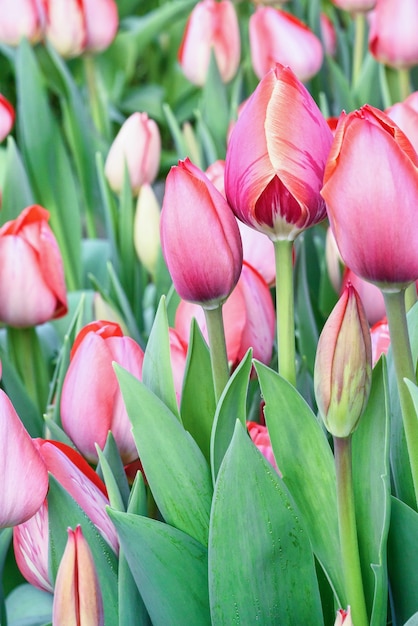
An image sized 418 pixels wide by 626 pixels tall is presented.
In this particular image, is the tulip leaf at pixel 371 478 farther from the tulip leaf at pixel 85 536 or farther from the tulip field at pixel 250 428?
the tulip leaf at pixel 85 536

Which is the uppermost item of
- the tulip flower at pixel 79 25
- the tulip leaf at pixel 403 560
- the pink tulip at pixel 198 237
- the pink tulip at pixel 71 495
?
the tulip flower at pixel 79 25

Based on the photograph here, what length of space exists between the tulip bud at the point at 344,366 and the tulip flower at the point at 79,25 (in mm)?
958

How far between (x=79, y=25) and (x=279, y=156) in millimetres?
925

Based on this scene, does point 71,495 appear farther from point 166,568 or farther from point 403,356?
point 403,356

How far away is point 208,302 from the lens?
1.51 ft

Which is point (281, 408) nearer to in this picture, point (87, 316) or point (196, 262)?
point (196, 262)

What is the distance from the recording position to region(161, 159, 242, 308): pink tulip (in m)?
0.44

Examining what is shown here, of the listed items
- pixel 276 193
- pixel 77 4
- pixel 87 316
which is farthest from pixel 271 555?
pixel 77 4

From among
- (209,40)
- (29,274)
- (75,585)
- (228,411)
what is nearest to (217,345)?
(228,411)

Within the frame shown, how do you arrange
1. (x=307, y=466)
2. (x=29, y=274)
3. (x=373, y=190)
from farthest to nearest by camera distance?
(x=29, y=274), (x=307, y=466), (x=373, y=190)

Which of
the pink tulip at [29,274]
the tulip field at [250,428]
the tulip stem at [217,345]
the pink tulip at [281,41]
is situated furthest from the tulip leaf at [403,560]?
the pink tulip at [281,41]

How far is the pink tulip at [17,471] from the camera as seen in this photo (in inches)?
18.0

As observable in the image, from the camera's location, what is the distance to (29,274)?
2.42 feet

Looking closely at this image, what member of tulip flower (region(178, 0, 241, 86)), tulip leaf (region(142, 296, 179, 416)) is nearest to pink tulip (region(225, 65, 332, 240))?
tulip leaf (region(142, 296, 179, 416))
